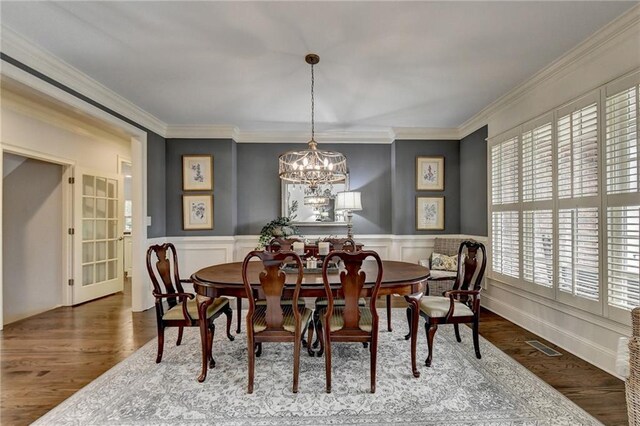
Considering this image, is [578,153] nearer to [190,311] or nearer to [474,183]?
[474,183]

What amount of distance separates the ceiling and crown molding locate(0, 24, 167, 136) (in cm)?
8

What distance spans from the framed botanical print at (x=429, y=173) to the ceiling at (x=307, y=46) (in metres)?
1.18

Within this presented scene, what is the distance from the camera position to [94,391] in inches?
85.4

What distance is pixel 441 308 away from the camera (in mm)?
2539

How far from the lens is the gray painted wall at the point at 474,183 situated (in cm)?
424

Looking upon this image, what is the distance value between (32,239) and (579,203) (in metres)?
6.45

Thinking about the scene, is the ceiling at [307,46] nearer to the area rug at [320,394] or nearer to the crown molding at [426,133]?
the crown molding at [426,133]

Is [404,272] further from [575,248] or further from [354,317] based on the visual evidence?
[575,248]

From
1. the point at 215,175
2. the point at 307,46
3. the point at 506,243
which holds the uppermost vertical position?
the point at 307,46

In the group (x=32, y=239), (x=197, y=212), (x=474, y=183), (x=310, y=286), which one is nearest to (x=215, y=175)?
(x=197, y=212)

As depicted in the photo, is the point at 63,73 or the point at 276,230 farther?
the point at 276,230

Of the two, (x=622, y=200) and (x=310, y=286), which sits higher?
(x=622, y=200)

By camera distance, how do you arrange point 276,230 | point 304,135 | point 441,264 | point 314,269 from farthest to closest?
point 304,135 < point 276,230 < point 441,264 < point 314,269

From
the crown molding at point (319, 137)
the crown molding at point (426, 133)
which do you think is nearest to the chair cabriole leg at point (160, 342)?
the crown molding at point (319, 137)
